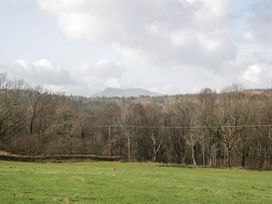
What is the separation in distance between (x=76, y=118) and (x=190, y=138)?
107 feet

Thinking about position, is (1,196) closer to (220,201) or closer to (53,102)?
(220,201)

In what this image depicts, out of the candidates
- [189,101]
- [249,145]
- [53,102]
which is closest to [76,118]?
[53,102]

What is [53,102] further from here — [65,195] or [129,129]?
[65,195]

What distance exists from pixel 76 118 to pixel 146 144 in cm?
1997

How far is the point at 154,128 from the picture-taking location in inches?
4016

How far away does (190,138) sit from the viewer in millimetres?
92062

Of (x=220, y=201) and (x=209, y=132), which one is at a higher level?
(x=209, y=132)

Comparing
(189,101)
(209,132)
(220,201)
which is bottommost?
(220,201)

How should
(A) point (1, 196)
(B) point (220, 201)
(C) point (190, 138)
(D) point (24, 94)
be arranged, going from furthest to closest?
1. (D) point (24, 94)
2. (C) point (190, 138)
3. (B) point (220, 201)
4. (A) point (1, 196)

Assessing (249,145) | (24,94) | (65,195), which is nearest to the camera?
(65,195)

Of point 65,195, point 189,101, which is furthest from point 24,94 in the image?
point 65,195

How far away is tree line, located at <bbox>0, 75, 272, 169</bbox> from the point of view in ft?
273

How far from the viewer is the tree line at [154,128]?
273 ft

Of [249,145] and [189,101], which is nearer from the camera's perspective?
[249,145]
